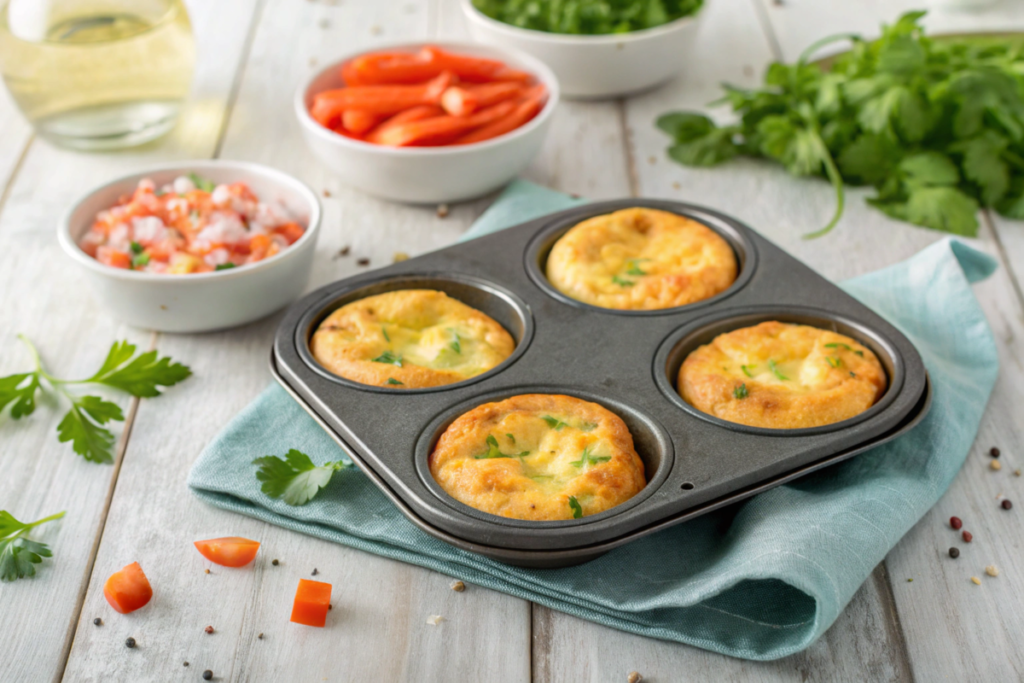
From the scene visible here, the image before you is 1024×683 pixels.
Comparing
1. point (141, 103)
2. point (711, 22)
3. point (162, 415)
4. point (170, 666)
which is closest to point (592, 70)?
point (711, 22)

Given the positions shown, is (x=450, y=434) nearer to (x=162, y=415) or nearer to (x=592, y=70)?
(x=162, y=415)

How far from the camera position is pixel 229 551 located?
2.37 m

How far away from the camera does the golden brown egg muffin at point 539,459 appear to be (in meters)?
2.24

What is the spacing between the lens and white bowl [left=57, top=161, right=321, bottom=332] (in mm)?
3033

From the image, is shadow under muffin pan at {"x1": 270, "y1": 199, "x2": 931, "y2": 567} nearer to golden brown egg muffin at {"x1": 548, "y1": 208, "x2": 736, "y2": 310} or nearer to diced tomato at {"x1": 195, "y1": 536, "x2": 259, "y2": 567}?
golden brown egg muffin at {"x1": 548, "y1": 208, "x2": 736, "y2": 310}

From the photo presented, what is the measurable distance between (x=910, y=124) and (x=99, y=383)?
10.3ft

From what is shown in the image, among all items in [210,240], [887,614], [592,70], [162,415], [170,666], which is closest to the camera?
[170,666]

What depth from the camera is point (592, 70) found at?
465 cm

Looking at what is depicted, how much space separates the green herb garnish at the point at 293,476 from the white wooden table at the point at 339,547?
0.32 feet

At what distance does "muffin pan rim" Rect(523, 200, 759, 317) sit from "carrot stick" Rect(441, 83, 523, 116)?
2.74ft

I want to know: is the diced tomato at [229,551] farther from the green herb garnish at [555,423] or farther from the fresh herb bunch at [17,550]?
the green herb garnish at [555,423]

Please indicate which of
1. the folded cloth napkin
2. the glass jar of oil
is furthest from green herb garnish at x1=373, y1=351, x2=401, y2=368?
the glass jar of oil

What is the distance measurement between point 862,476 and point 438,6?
434cm

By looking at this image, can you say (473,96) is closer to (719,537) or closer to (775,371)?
(775,371)
